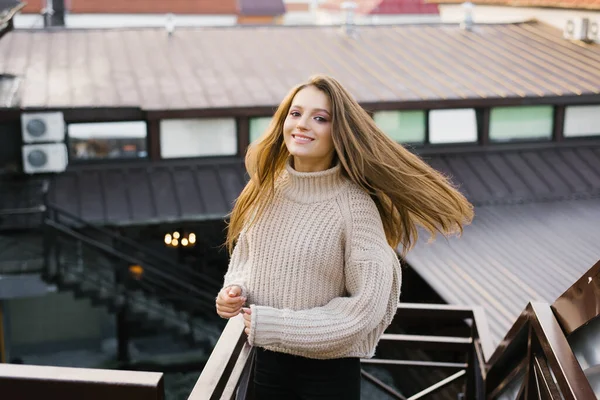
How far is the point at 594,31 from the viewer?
17578 millimetres

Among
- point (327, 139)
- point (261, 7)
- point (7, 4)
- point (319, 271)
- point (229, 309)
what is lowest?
point (261, 7)

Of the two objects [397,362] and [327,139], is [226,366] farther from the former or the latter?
[397,362]

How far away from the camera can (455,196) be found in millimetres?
3314

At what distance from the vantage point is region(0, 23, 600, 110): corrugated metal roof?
575 inches

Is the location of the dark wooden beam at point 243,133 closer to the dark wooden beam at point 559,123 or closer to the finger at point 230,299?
the dark wooden beam at point 559,123

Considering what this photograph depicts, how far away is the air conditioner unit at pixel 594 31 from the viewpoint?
17422mm

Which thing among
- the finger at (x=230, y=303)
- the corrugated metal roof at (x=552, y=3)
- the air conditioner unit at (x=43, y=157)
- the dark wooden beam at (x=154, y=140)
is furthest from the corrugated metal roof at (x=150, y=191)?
the finger at (x=230, y=303)

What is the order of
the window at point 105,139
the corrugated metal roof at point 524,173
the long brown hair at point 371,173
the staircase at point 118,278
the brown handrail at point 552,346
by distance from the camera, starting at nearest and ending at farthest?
1. the brown handrail at point 552,346
2. the long brown hair at point 371,173
3. the staircase at point 118,278
4. the window at point 105,139
5. the corrugated metal roof at point 524,173

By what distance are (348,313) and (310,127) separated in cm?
73

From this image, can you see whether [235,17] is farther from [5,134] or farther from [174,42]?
[5,134]

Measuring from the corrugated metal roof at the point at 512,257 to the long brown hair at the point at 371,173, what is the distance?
18.5 feet

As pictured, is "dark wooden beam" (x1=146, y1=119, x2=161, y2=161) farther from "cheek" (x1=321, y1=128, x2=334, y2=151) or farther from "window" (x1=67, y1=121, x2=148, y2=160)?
"cheek" (x1=321, y1=128, x2=334, y2=151)

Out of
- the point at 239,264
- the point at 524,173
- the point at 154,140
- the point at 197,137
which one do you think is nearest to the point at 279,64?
the point at 197,137

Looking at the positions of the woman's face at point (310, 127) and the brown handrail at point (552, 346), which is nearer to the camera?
the brown handrail at point (552, 346)
